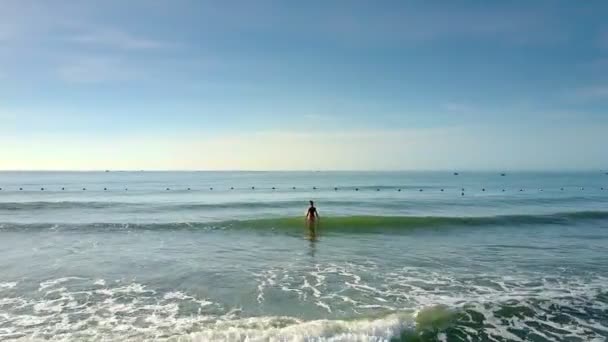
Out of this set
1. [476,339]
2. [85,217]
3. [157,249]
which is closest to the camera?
[476,339]

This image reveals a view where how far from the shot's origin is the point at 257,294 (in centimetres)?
1434

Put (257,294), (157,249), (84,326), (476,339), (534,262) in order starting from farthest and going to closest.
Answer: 1. (157,249)
2. (534,262)
3. (257,294)
4. (84,326)
5. (476,339)

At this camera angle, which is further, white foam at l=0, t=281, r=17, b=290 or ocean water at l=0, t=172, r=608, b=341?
white foam at l=0, t=281, r=17, b=290

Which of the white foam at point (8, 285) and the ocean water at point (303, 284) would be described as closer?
the ocean water at point (303, 284)

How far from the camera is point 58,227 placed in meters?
31.5

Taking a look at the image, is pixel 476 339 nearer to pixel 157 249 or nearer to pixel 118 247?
pixel 157 249

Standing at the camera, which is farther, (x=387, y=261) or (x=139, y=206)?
(x=139, y=206)

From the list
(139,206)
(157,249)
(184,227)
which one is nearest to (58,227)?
(184,227)

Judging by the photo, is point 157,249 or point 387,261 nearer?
point 387,261

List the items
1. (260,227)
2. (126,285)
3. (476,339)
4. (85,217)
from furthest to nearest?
(85,217)
(260,227)
(126,285)
(476,339)

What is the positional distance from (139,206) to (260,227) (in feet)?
78.3

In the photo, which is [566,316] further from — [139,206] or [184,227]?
[139,206]

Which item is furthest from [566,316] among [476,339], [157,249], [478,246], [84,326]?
[157,249]

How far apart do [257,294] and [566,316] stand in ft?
31.9
